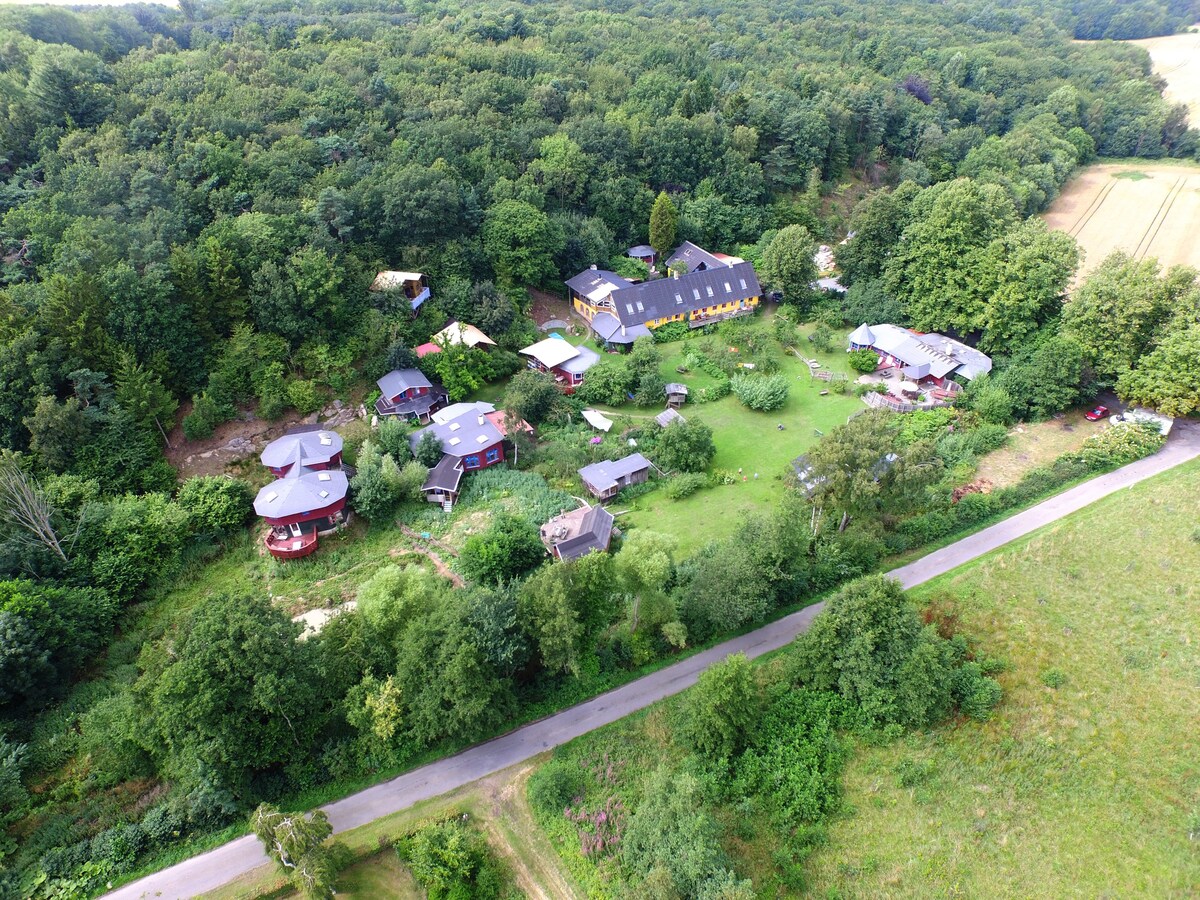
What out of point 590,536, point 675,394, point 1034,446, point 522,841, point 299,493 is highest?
point 299,493

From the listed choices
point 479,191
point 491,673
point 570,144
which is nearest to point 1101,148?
point 570,144

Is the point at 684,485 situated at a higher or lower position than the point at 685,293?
lower

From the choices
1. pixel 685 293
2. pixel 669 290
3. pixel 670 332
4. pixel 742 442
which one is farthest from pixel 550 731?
pixel 685 293

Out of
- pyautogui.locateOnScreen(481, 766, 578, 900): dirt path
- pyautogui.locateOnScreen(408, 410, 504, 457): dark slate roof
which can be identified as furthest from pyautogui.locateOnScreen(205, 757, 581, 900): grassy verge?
pyautogui.locateOnScreen(408, 410, 504, 457): dark slate roof

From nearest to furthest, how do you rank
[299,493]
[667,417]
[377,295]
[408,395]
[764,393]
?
[299,493], [667,417], [408,395], [764,393], [377,295]

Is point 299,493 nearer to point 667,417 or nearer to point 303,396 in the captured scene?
point 303,396

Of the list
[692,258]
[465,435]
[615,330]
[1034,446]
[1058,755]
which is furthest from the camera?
[692,258]
